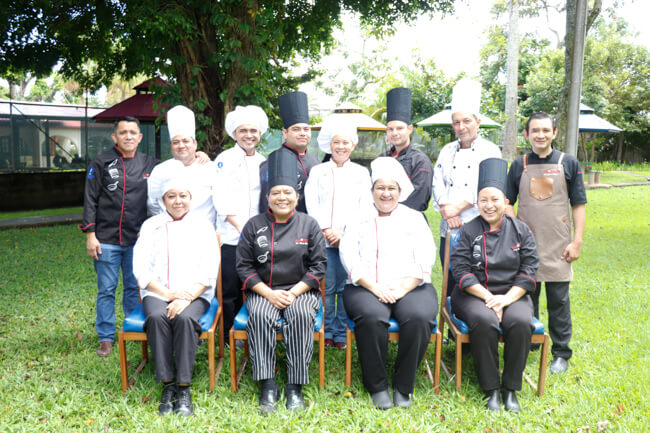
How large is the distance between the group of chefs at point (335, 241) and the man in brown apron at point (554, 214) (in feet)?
0.04

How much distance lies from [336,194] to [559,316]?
202cm

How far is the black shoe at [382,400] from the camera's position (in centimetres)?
337

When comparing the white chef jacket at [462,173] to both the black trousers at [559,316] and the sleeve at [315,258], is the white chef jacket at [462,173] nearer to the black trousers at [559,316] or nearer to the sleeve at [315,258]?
the black trousers at [559,316]

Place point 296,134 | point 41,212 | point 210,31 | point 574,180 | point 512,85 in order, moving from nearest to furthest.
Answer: point 574,180 < point 296,134 < point 210,31 < point 41,212 < point 512,85

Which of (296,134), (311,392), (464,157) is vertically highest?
(296,134)

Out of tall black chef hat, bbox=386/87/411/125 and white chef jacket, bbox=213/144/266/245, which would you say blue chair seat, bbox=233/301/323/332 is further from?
tall black chef hat, bbox=386/87/411/125

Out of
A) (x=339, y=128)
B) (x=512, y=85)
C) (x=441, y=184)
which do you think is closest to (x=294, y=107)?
(x=339, y=128)

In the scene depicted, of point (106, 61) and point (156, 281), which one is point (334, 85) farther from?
point (156, 281)

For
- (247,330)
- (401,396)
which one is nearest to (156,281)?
(247,330)

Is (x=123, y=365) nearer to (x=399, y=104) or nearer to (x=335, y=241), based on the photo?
(x=335, y=241)

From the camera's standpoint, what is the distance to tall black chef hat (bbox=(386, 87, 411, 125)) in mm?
4082

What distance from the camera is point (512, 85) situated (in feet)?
57.8

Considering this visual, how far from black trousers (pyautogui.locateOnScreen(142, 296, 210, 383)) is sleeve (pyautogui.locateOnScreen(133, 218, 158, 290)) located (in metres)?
0.28

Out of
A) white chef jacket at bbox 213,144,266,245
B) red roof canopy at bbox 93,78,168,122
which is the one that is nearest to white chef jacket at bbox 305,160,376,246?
white chef jacket at bbox 213,144,266,245
